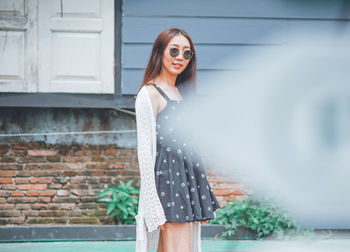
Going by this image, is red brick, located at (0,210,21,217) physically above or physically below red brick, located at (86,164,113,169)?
below

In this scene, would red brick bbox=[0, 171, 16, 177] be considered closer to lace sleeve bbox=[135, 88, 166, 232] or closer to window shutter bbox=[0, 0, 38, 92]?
window shutter bbox=[0, 0, 38, 92]

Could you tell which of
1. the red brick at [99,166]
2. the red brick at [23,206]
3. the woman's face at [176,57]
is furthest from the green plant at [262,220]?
the woman's face at [176,57]

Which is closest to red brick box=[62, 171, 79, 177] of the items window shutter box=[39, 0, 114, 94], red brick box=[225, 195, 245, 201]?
window shutter box=[39, 0, 114, 94]

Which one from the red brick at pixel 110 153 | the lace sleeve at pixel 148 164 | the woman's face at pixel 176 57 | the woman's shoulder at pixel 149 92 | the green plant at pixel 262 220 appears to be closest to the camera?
the lace sleeve at pixel 148 164

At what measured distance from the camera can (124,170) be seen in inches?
194

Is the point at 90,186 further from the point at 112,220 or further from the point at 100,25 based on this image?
the point at 100,25

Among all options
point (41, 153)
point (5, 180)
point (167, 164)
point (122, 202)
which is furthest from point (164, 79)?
point (5, 180)

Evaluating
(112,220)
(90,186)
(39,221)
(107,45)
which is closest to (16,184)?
(39,221)

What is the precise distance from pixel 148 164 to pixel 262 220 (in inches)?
94.3

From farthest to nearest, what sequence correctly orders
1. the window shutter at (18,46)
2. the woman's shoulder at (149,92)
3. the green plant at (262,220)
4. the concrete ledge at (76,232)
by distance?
the window shutter at (18,46) → the concrete ledge at (76,232) → the green plant at (262,220) → the woman's shoulder at (149,92)

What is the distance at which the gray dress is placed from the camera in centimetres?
241

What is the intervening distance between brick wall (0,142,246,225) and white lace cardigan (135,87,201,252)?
2.44 metres

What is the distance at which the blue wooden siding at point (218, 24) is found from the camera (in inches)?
187

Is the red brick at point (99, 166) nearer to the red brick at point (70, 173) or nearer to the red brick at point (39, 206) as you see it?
the red brick at point (70, 173)
